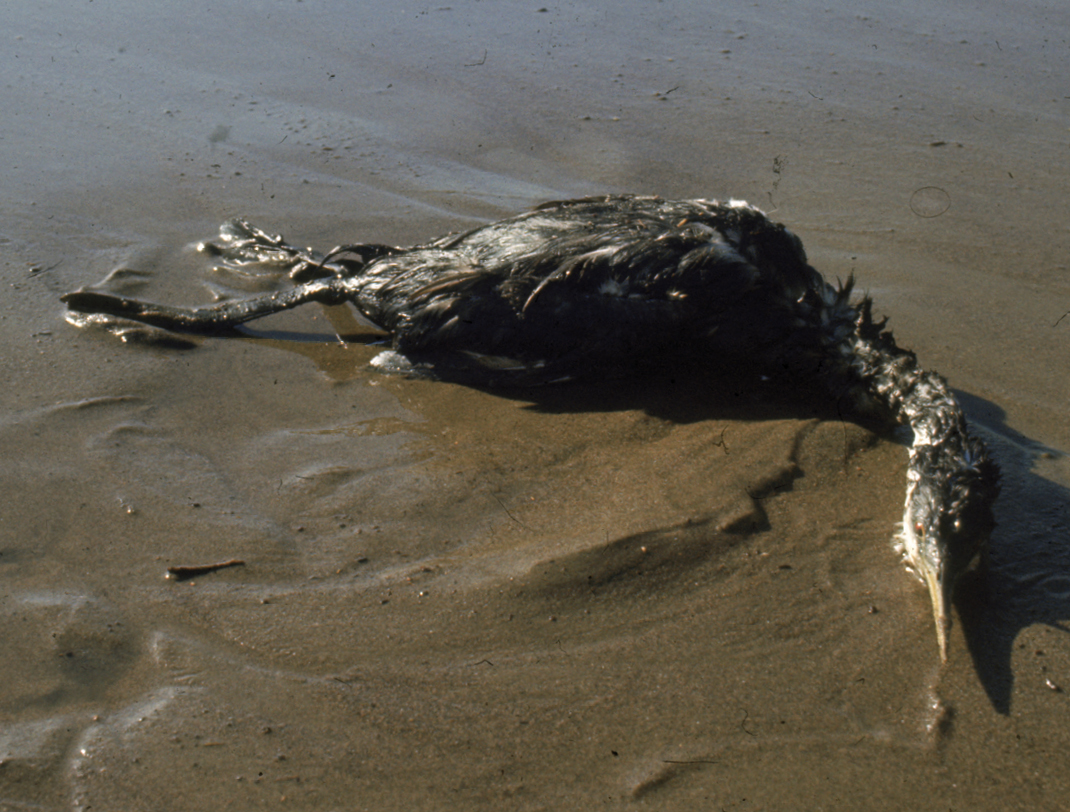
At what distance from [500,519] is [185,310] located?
214 centimetres

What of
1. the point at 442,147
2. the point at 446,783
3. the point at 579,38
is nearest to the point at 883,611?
the point at 446,783

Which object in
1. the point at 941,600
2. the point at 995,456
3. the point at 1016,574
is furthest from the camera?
the point at 995,456

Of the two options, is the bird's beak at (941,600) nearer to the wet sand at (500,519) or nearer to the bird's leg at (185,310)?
the wet sand at (500,519)

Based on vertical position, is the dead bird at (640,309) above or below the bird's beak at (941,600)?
above

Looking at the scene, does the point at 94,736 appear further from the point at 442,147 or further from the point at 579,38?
the point at 579,38

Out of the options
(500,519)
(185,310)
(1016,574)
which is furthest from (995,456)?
(185,310)

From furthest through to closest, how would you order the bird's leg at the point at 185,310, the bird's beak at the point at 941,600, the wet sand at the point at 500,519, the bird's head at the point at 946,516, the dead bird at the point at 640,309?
the bird's leg at the point at 185,310, the dead bird at the point at 640,309, the bird's head at the point at 946,516, the bird's beak at the point at 941,600, the wet sand at the point at 500,519

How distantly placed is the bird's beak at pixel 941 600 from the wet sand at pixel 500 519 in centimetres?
8

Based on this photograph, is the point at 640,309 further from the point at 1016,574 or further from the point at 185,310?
the point at 185,310

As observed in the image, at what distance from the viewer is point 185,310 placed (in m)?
4.35

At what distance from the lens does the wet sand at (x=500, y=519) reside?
2.22 m

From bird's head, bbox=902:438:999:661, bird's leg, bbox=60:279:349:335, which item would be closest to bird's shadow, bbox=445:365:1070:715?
bird's head, bbox=902:438:999:661

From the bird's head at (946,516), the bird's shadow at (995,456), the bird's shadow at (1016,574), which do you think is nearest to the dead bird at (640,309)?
the bird's shadow at (995,456)

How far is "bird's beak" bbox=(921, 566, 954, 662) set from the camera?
244 cm
